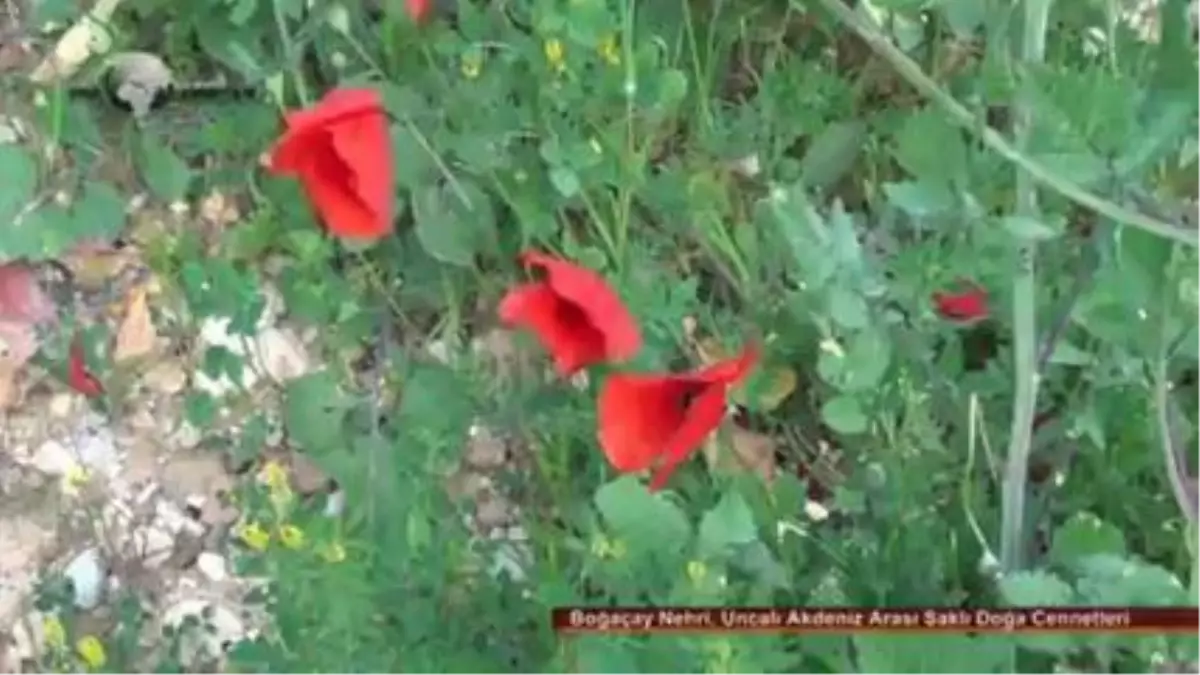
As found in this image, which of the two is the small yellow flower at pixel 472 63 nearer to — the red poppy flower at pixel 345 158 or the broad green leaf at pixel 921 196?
the red poppy flower at pixel 345 158

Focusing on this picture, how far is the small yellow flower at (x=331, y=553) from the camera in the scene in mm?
941

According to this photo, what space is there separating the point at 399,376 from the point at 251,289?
10 centimetres

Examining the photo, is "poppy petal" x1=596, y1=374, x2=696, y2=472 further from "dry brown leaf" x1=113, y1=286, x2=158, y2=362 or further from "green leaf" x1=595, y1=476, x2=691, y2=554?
"dry brown leaf" x1=113, y1=286, x2=158, y2=362

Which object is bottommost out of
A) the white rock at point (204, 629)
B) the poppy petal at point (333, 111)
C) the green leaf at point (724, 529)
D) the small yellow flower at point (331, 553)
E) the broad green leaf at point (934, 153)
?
the white rock at point (204, 629)

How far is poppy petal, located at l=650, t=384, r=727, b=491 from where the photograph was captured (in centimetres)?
92

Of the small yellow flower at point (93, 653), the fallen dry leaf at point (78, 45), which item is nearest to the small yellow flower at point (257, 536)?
the small yellow flower at point (93, 653)

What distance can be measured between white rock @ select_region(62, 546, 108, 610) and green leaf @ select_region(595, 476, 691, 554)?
1.06ft

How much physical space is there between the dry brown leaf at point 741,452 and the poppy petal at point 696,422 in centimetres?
7

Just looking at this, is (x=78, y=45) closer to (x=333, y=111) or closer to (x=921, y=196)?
(x=333, y=111)

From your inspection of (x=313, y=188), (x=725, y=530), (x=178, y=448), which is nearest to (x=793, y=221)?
(x=725, y=530)

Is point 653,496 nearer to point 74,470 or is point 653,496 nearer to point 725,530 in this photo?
point 725,530

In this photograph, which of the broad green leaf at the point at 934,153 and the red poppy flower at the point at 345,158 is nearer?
the broad green leaf at the point at 934,153

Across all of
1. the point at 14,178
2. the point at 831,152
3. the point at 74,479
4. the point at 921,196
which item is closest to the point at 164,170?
the point at 14,178
